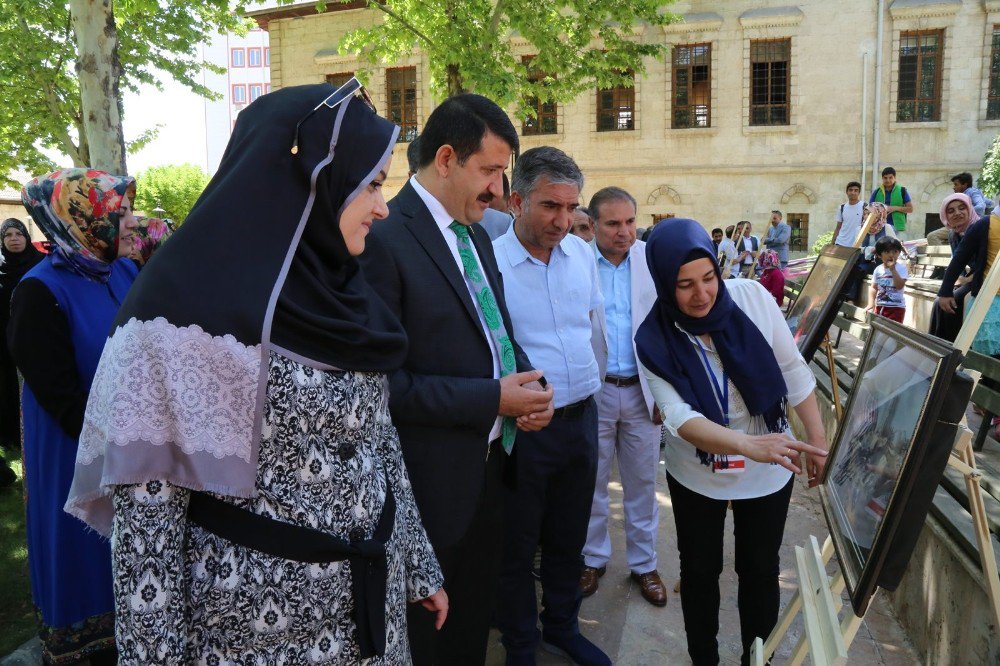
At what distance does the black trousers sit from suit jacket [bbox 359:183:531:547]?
0.98 m

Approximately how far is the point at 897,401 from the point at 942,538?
161cm

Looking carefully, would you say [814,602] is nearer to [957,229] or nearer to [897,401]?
[897,401]

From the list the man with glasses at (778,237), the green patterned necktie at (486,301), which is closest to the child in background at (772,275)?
the man with glasses at (778,237)

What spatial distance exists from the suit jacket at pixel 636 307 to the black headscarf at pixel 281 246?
2.28m

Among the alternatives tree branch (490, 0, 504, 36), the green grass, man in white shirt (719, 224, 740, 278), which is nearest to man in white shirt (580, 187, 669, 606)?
the green grass

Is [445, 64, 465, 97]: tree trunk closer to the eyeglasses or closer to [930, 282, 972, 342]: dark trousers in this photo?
[930, 282, 972, 342]: dark trousers

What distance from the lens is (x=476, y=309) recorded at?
2.29 m

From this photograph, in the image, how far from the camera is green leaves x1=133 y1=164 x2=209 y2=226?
2757 centimetres

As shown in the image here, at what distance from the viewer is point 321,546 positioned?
144cm

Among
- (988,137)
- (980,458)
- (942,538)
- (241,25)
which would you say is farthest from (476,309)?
(988,137)

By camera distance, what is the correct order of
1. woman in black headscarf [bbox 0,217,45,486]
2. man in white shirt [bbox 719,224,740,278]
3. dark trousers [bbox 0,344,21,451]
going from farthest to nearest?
man in white shirt [bbox 719,224,740,278]
dark trousers [bbox 0,344,21,451]
woman in black headscarf [bbox 0,217,45,486]

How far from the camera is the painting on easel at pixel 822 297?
3.25m

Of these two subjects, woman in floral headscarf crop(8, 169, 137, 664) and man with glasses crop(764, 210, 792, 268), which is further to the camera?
man with glasses crop(764, 210, 792, 268)

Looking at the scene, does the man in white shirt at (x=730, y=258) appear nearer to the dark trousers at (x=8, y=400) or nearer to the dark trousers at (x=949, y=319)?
the dark trousers at (x=949, y=319)
